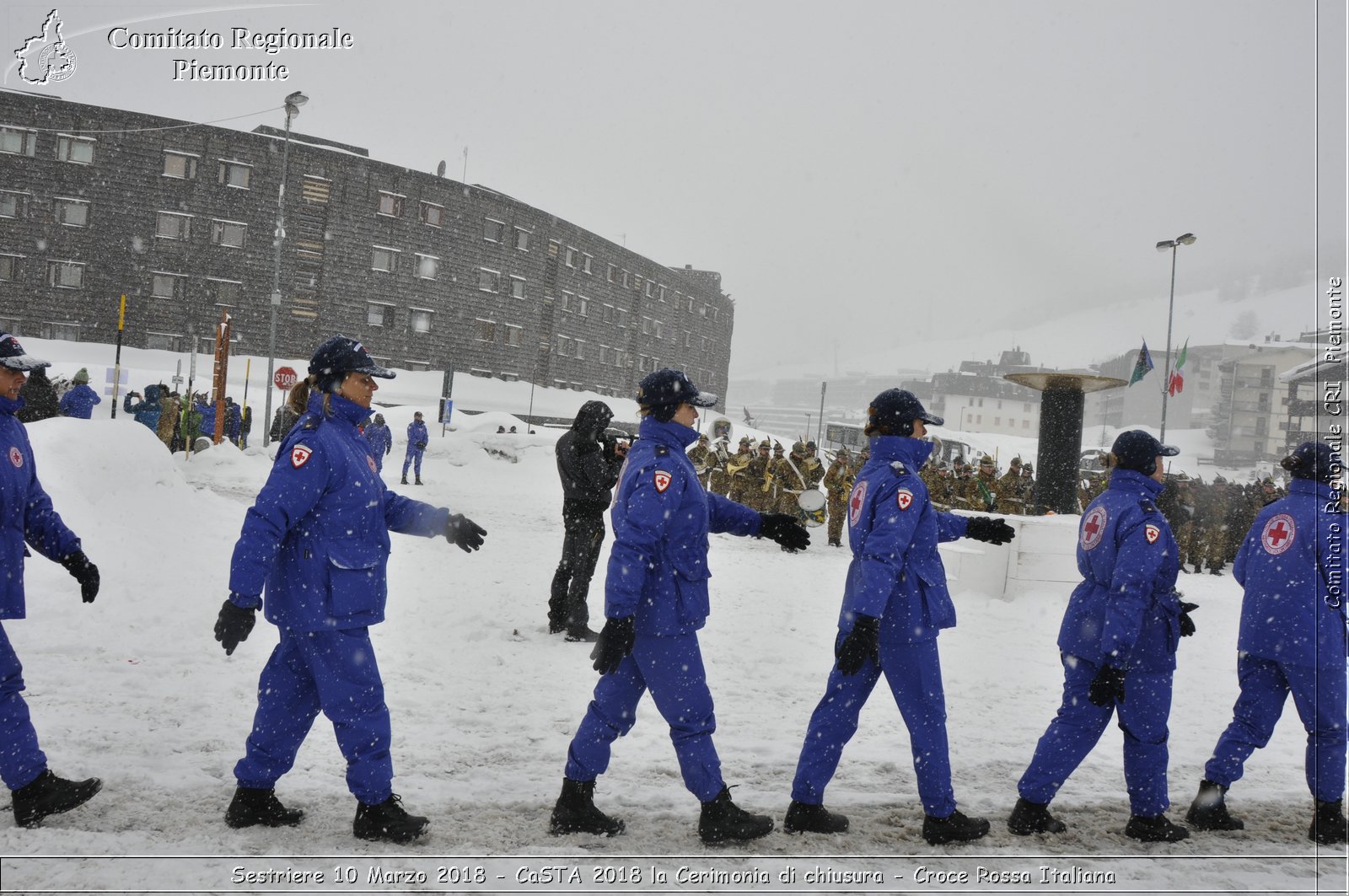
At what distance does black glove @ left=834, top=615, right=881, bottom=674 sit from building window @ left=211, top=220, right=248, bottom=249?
4363 cm

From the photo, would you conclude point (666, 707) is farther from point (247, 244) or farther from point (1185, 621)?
point (247, 244)

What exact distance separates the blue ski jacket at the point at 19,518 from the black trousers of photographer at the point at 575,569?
12.3 feet

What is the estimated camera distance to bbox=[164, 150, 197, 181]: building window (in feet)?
131

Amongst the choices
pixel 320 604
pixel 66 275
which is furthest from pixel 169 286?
pixel 320 604

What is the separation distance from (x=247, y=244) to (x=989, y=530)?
1707 inches

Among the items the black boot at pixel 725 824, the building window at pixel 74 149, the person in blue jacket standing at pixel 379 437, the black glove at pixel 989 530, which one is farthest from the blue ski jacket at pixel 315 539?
the building window at pixel 74 149

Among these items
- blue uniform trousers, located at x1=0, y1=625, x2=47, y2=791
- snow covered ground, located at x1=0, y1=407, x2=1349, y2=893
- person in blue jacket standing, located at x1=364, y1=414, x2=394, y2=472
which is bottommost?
snow covered ground, located at x1=0, y1=407, x2=1349, y2=893

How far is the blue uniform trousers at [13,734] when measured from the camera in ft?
11.2

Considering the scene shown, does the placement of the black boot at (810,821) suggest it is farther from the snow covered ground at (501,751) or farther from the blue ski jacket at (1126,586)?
the blue ski jacket at (1126,586)

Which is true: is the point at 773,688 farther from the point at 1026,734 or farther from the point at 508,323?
the point at 508,323

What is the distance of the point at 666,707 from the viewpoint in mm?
3646

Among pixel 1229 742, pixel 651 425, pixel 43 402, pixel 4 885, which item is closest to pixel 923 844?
pixel 1229 742

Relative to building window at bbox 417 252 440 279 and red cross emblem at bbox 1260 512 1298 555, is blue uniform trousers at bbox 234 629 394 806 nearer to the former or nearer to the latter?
red cross emblem at bbox 1260 512 1298 555

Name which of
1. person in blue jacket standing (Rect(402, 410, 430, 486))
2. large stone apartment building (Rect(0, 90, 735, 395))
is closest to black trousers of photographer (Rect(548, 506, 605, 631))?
person in blue jacket standing (Rect(402, 410, 430, 486))
